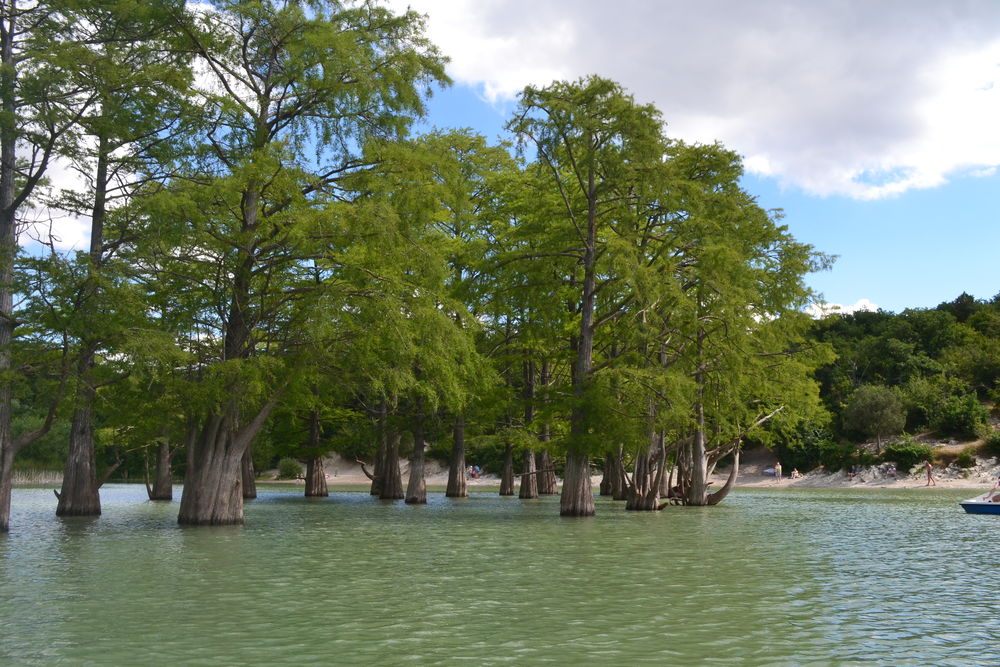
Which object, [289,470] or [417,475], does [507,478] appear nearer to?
[417,475]

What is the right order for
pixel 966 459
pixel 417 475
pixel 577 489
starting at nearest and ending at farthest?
pixel 577 489, pixel 417 475, pixel 966 459

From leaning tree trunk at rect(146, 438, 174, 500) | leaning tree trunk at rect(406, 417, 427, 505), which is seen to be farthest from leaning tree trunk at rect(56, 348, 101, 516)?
leaning tree trunk at rect(406, 417, 427, 505)

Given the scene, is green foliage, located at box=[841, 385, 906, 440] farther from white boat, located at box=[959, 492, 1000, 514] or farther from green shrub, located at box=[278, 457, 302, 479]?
green shrub, located at box=[278, 457, 302, 479]

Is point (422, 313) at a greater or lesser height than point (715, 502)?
greater

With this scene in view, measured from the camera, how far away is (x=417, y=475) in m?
41.8

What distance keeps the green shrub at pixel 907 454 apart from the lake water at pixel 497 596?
4166 cm

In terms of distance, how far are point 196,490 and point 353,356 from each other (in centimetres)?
616

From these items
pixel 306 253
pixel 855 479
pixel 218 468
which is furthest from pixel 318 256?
pixel 855 479

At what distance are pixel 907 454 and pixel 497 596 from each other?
5746 cm

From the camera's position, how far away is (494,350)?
42438 mm

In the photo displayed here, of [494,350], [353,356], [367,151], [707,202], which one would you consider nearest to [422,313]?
[353,356]

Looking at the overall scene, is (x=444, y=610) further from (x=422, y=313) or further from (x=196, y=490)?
(x=196, y=490)

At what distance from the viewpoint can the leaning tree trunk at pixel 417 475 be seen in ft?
135

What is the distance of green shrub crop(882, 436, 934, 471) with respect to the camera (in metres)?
61.8
